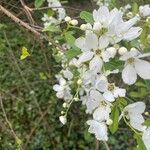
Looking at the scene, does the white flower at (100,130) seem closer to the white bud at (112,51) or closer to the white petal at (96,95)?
the white petal at (96,95)

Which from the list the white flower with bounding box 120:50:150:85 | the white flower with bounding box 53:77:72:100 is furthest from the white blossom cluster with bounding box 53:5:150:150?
the white flower with bounding box 53:77:72:100

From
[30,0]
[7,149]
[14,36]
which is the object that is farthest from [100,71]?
[14,36]

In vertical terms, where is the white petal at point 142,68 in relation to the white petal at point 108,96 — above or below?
above

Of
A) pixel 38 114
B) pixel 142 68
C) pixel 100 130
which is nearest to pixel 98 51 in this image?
pixel 142 68

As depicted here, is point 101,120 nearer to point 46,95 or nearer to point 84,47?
point 84,47

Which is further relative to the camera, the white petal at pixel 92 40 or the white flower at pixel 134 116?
the white flower at pixel 134 116

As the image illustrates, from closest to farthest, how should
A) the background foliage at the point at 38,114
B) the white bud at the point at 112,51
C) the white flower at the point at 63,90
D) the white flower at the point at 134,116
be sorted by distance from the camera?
the white bud at the point at 112,51
the white flower at the point at 134,116
the white flower at the point at 63,90
the background foliage at the point at 38,114

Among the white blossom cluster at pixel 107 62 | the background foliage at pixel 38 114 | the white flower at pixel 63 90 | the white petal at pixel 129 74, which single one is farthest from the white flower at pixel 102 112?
the background foliage at pixel 38 114
